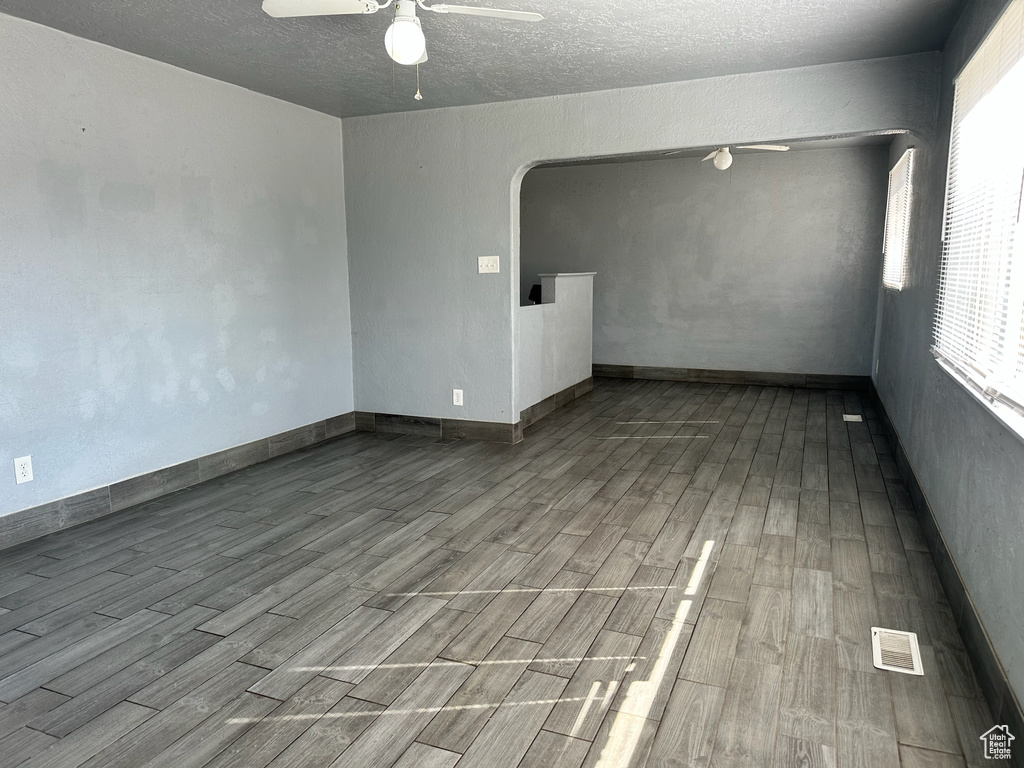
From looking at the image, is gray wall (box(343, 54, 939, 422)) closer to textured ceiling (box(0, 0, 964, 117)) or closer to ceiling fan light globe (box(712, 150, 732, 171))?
textured ceiling (box(0, 0, 964, 117))

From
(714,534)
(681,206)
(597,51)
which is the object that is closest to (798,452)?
(714,534)

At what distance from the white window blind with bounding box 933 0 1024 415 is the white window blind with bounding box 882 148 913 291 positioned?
73.7 inches

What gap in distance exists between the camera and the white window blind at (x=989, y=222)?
7.19 ft

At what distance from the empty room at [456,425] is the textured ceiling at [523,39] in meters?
0.03

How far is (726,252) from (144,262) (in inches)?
236

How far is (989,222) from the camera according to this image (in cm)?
255

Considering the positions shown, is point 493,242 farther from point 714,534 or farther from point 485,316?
point 714,534

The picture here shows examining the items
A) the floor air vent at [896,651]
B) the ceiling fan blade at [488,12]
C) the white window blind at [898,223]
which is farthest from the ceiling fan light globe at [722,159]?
the floor air vent at [896,651]

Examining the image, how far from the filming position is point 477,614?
259 cm

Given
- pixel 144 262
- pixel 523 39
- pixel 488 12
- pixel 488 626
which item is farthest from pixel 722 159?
pixel 488 626

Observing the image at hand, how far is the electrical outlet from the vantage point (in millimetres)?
3309

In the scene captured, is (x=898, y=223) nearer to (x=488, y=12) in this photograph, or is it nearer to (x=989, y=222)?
(x=989, y=222)

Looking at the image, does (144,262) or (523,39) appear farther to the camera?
(144,262)

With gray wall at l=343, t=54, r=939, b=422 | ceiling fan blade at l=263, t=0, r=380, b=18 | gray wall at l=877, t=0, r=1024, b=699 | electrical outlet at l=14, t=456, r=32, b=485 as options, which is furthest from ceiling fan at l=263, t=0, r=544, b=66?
electrical outlet at l=14, t=456, r=32, b=485
